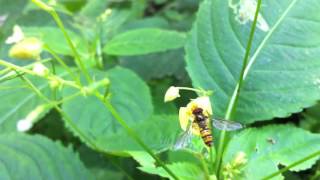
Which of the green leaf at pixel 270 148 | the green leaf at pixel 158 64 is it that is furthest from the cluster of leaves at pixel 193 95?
the green leaf at pixel 158 64

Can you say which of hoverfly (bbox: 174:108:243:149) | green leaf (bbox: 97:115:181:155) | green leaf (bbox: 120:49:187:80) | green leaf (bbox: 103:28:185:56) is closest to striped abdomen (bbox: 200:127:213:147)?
hoverfly (bbox: 174:108:243:149)

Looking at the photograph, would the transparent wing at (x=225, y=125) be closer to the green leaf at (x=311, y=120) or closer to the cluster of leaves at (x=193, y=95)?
the cluster of leaves at (x=193, y=95)

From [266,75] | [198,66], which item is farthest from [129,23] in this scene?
[266,75]

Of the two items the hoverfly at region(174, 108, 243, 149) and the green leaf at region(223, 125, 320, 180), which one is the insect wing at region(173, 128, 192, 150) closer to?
the hoverfly at region(174, 108, 243, 149)

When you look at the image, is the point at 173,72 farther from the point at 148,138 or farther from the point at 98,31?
the point at 148,138

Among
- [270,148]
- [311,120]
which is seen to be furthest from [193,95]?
[270,148]

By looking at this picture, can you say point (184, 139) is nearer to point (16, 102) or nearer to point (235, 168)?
point (235, 168)

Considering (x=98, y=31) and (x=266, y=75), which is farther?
(x=98, y=31)
